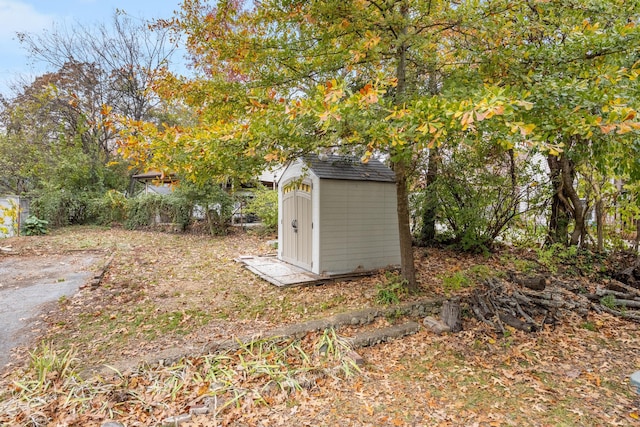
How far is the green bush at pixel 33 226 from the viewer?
1084 centimetres

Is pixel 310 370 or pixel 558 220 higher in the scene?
pixel 558 220

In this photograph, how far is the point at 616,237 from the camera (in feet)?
23.5

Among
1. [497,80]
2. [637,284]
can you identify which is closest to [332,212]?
[497,80]

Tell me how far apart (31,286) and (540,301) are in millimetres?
8269

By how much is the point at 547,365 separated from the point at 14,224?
1419 centimetres

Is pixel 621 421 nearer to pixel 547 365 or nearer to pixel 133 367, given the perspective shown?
pixel 547 365

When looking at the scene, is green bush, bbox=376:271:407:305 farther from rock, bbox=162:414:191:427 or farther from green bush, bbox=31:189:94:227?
green bush, bbox=31:189:94:227

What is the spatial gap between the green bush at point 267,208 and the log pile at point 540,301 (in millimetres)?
7236

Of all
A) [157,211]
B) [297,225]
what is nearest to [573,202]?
[297,225]

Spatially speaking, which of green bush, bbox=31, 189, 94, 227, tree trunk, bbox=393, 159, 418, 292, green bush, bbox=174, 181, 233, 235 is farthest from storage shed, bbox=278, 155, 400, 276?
green bush, bbox=31, 189, 94, 227

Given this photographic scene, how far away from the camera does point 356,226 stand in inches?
254

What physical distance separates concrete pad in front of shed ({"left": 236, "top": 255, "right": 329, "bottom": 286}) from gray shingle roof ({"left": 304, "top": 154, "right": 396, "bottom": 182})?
6.19ft

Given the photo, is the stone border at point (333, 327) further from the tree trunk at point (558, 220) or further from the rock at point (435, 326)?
the tree trunk at point (558, 220)

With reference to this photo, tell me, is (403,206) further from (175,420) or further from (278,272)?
(175,420)
